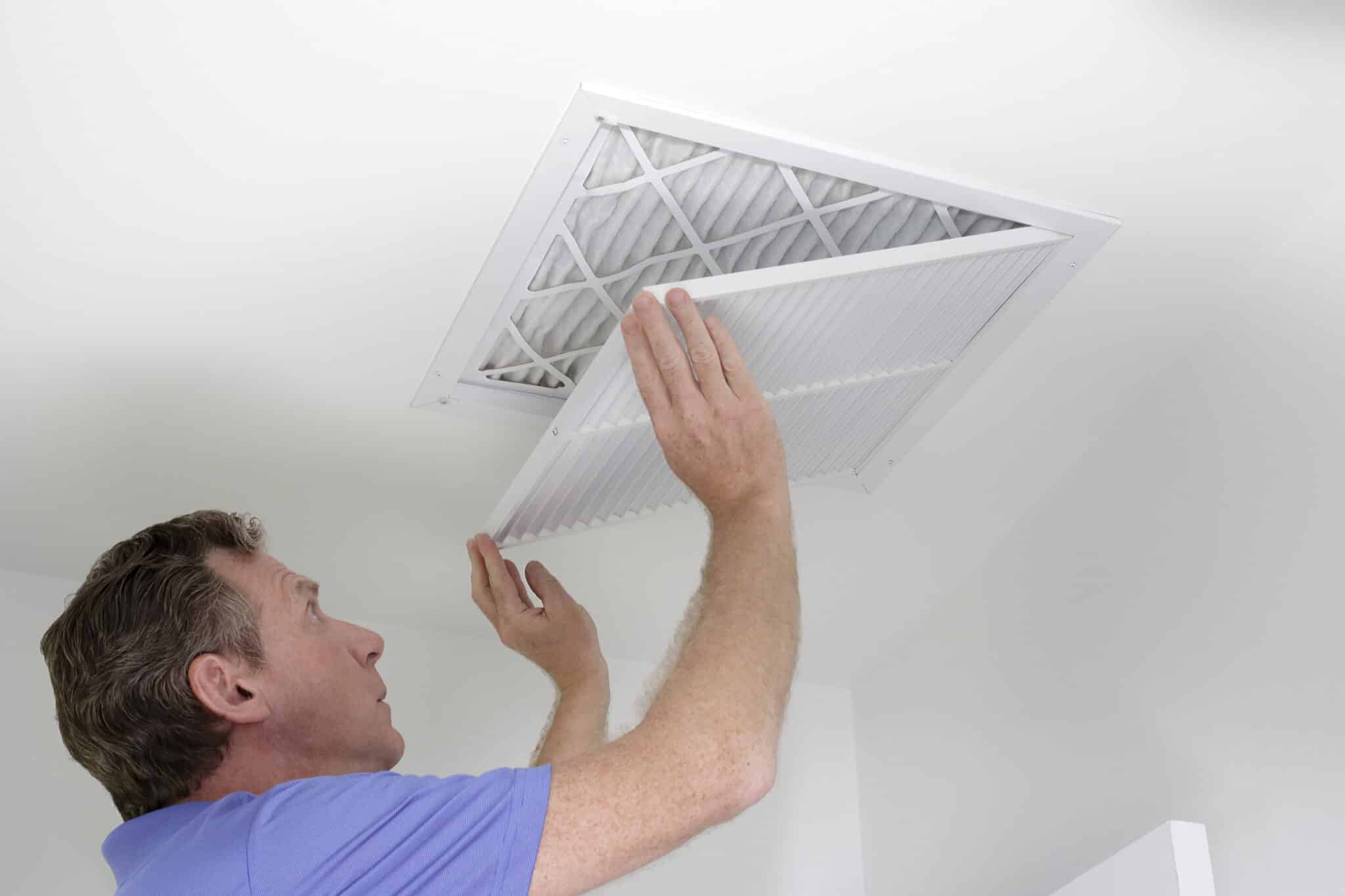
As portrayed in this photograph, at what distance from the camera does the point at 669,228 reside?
1.28 meters

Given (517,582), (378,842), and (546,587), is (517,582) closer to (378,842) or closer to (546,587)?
(546,587)

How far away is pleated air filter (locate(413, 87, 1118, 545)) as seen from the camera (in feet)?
3.95

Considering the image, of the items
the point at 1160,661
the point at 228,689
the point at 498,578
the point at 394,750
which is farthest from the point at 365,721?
the point at 1160,661

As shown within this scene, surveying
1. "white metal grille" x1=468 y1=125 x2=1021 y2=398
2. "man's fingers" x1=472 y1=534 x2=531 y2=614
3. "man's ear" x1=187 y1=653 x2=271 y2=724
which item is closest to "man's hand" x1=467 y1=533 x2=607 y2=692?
"man's fingers" x1=472 y1=534 x2=531 y2=614

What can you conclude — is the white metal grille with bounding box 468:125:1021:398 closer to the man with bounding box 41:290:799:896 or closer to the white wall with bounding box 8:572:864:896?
the man with bounding box 41:290:799:896

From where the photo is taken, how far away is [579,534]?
1861 millimetres

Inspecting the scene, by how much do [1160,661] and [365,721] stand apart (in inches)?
43.0

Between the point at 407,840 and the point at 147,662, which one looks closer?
the point at 407,840

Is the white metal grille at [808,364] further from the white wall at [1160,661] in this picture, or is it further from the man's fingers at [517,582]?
the white wall at [1160,661]

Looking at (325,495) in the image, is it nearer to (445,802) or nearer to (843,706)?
(445,802)

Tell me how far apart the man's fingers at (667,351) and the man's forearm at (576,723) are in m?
0.62

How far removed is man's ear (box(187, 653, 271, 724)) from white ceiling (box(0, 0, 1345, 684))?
1.32 feet

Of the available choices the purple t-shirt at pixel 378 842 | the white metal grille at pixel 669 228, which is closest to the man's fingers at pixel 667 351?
the white metal grille at pixel 669 228

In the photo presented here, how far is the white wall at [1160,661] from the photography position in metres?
1.45
